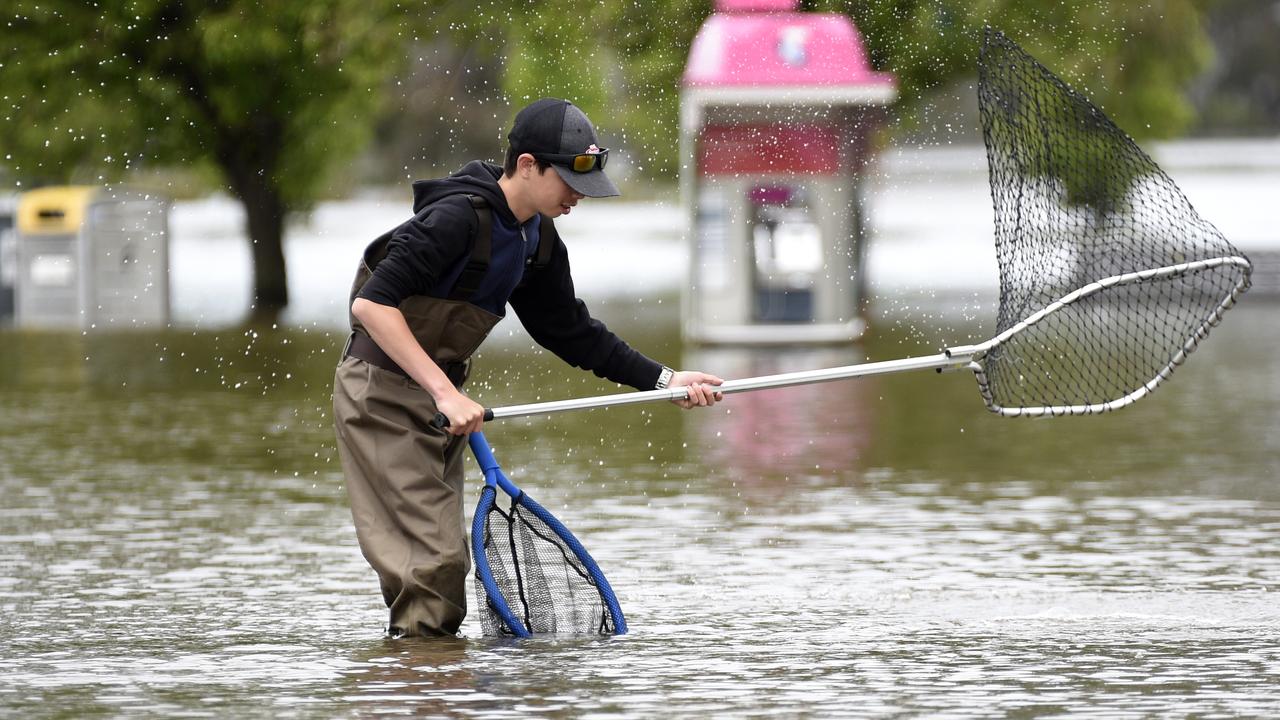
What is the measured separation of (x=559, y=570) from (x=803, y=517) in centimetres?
311

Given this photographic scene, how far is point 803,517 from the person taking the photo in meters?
10.1

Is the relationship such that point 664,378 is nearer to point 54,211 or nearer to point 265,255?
point 54,211

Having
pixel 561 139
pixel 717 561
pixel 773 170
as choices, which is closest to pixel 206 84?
pixel 773 170

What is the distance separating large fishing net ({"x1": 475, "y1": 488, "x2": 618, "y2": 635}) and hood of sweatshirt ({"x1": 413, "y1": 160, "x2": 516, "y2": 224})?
0.97 m

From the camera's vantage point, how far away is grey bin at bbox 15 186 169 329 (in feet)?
85.8

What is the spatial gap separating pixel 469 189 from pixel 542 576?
1239 mm

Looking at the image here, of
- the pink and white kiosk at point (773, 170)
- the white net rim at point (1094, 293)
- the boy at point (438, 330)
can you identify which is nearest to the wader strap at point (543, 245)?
the boy at point (438, 330)

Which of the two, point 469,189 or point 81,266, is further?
point 81,266

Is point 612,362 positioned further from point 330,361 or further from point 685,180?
point 685,180

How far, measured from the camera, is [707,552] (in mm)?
9086

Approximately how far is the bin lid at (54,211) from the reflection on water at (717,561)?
932 centimetres

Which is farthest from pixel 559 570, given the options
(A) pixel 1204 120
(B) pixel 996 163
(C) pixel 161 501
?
(A) pixel 1204 120

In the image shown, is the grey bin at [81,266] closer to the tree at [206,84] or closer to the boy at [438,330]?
the tree at [206,84]

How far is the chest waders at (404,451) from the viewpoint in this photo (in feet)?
21.5
